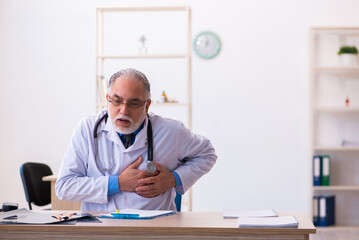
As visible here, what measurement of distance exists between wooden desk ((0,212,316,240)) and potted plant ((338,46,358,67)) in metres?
3.54

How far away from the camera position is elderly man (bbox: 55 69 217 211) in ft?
7.68

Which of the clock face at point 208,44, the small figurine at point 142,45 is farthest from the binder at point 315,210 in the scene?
the small figurine at point 142,45

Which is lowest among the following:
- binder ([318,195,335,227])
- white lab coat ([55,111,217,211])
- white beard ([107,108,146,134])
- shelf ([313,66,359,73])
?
binder ([318,195,335,227])

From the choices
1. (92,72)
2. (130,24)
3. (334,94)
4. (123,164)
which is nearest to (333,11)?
(334,94)

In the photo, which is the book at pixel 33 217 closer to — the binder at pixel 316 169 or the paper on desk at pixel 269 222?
the paper on desk at pixel 269 222

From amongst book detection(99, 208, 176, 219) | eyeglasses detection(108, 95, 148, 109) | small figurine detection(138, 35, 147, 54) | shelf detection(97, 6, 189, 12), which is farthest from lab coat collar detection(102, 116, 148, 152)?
small figurine detection(138, 35, 147, 54)

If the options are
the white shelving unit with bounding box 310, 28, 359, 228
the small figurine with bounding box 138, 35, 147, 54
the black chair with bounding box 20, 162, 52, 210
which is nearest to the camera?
the black chair with bounding box 20, 162, 52, 210

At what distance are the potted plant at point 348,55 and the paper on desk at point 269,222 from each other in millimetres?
3540

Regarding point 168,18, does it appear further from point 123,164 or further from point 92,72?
point 123,164

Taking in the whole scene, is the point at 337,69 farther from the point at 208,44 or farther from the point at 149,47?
the point at 149,47

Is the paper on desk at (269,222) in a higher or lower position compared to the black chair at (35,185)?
higher

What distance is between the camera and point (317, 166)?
5160 millimetres

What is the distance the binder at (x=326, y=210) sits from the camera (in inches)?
205

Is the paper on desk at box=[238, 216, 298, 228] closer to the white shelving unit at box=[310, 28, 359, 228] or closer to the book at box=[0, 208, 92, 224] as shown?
the book at box=[0, 208, 92, 224]
